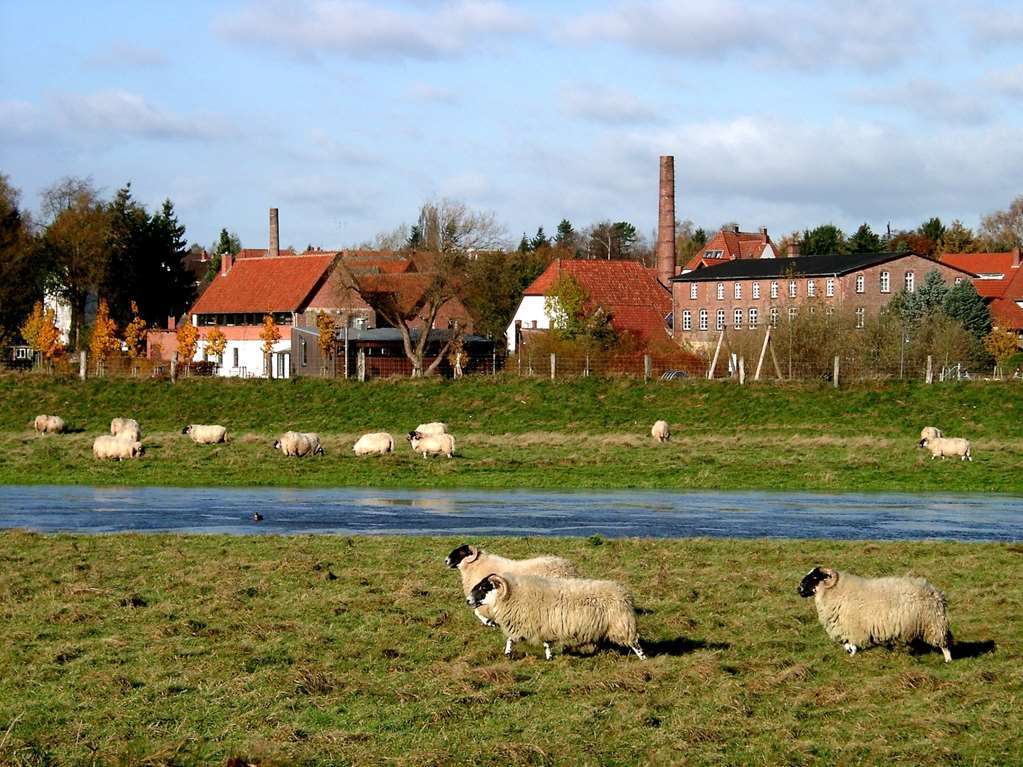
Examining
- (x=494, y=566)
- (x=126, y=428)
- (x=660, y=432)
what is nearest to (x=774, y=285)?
(x=660, y=432)

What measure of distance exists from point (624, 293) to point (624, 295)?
1.01 feet

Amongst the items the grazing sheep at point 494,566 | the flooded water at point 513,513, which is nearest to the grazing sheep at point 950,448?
→ the flooded water at point 513,513

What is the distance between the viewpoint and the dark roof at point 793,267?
106 meters

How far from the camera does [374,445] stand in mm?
43844

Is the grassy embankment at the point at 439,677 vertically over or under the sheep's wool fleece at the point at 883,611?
under

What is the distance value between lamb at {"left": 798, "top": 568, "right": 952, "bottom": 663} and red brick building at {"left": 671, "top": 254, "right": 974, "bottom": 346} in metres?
83.5

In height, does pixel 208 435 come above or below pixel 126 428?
below

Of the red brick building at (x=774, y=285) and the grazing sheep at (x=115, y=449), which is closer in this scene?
the grazing sheep at (x=115, y=449)

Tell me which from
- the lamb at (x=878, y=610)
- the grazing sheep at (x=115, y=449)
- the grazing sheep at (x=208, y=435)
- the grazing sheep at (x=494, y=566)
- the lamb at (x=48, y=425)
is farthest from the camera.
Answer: the lamb at (x=48, y=425)

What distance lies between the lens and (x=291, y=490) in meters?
36.6

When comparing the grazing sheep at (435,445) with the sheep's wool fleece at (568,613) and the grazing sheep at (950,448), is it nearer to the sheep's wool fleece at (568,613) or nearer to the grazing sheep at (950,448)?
the grazing sheep at (950,448)

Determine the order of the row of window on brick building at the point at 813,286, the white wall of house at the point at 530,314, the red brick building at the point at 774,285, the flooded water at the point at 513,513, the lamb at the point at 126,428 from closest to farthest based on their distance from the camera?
the flooded water at the point at 513,513, the lamb at the point at 126,428, the red brick building at the point at 774,285, the row of window on brick building at the point at 813,286, the white wall of house at the point at 530,314

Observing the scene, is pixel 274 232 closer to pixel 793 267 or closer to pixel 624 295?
pixel 624 295

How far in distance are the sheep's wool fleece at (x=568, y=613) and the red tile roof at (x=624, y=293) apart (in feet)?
299
